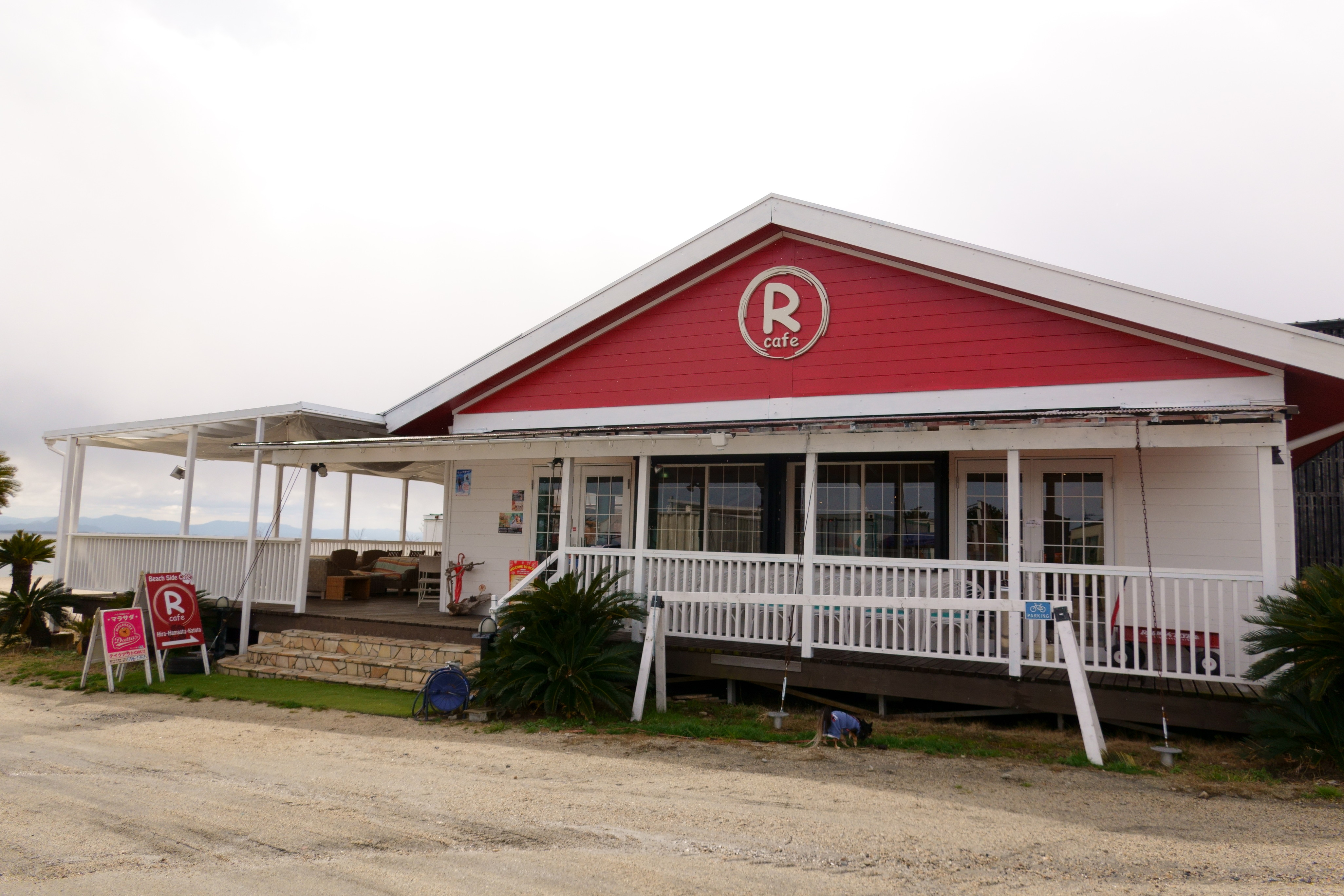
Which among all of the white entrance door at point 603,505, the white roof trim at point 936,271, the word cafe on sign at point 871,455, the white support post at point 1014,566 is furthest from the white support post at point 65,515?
the white support post at point 1014,566

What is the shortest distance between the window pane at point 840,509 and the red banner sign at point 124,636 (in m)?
8.97

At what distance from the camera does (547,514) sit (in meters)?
12.8

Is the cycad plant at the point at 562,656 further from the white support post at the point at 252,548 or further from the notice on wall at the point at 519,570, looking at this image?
the white support post at the point at 252,548

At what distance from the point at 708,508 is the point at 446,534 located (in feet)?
14.5

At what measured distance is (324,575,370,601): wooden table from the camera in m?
14.8

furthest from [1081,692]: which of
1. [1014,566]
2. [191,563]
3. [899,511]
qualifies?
[191,563]

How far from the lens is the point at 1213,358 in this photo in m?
9.09

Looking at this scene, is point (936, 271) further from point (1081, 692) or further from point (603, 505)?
point (603, 505)

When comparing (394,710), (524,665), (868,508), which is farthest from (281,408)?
(868,508)

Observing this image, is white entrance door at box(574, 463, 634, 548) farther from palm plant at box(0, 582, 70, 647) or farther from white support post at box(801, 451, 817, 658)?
palm plant at box(0, 582, 70, 647)

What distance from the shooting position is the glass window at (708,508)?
1155cm

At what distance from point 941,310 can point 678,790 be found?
6841 millimetres

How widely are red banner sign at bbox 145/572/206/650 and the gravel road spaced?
338 cm

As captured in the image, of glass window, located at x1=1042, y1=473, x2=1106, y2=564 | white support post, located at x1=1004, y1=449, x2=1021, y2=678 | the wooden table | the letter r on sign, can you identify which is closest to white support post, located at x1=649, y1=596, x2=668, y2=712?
white support post, located at x1=1004, y1=449, x2=1021, y2=678
